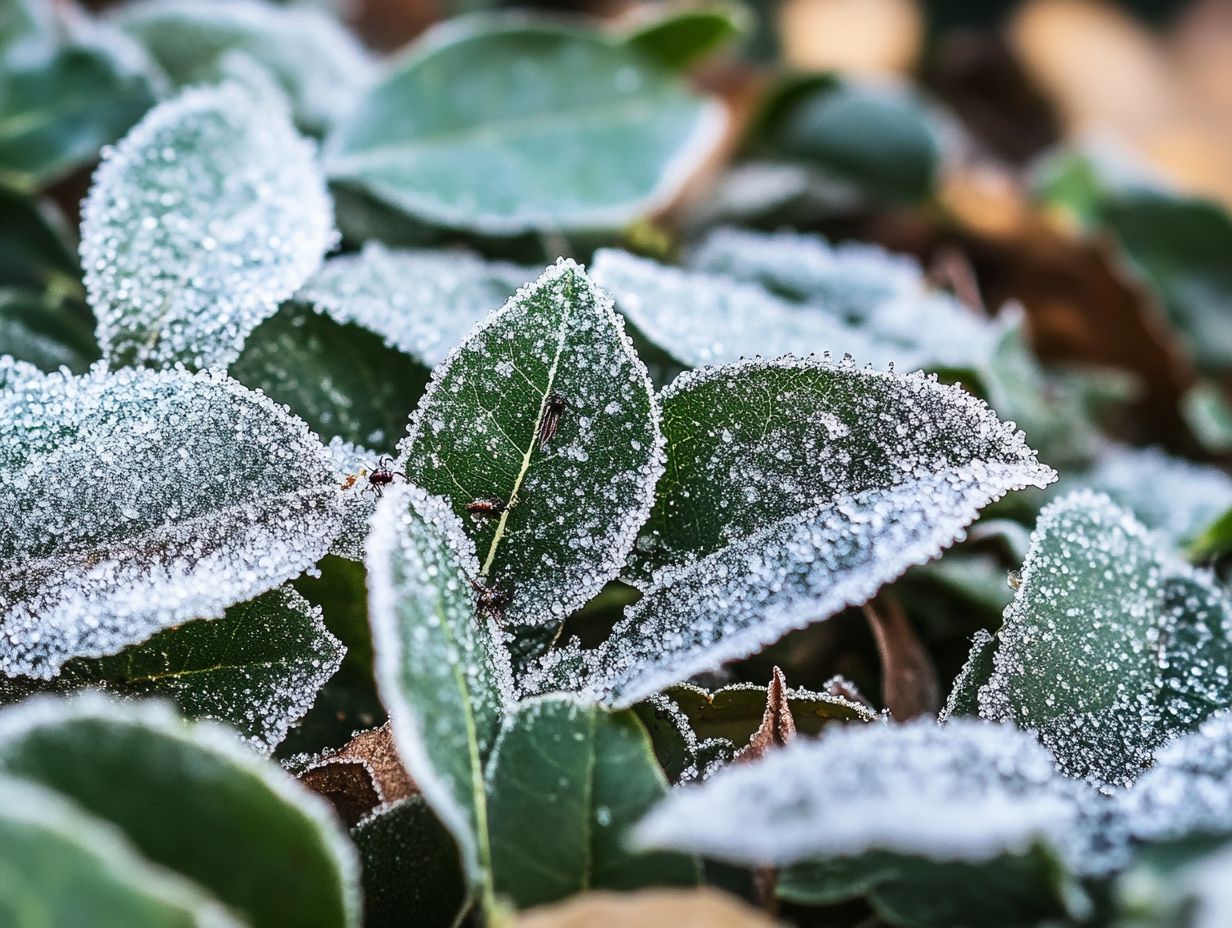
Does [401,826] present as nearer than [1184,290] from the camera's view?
Result: Yes

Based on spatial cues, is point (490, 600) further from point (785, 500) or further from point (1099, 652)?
point (1099, 652)

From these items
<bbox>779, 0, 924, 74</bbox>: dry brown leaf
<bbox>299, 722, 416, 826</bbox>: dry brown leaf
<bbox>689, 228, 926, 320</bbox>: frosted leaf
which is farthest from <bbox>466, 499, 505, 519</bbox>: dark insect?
<bbox>779, 0, 924, 74</bbox>: dry brown leaf

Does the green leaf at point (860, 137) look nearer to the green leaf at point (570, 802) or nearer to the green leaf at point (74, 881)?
the green leaf at point (570, 802)

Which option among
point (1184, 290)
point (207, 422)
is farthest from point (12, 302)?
point (1184, 290)

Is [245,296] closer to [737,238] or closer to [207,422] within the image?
[207,422]

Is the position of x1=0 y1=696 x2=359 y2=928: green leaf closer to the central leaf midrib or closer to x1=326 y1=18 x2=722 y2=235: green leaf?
the central leaf midrib

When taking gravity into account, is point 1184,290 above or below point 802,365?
below

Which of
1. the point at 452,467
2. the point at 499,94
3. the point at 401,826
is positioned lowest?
the point at 401,826
